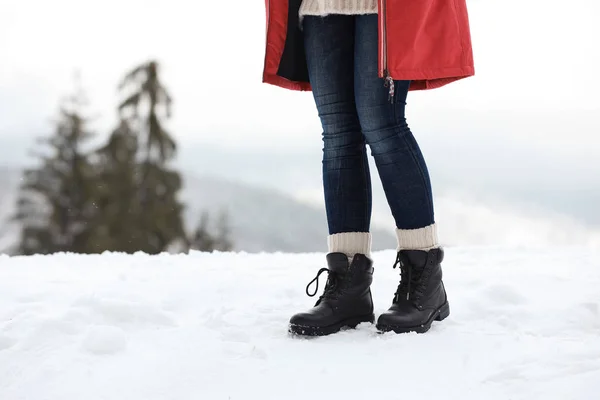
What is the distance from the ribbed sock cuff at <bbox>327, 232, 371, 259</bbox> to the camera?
2.18 metres

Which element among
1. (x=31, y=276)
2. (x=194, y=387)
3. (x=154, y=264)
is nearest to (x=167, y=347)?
(x=194, y=387)

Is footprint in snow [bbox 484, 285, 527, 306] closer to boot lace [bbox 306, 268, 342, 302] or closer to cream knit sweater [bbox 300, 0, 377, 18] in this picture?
boot lace [bbox 306, 268, 342, 302]

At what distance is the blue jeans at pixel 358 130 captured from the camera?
6.56 feet

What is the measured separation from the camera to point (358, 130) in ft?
7.05

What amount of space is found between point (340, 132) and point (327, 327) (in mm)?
674

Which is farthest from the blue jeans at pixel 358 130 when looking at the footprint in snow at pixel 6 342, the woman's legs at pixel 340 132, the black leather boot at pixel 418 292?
the footprint in snow at pixel 6 342

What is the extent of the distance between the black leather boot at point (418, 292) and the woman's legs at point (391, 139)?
8 cm

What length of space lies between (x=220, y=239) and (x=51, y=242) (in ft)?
17.7

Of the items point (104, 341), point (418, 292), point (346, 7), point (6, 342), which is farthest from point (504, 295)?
point (6, 342)

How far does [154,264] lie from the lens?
3.69 metres

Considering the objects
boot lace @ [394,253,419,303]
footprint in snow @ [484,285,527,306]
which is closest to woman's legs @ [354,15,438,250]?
boot lace @ [394,253,419,303]

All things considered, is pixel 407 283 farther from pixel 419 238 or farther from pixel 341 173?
pixel 341 173

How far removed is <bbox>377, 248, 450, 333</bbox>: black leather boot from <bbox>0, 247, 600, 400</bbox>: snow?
0.06 metres

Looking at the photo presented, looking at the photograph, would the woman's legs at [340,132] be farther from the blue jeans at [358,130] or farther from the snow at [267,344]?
the snow at [267,344]
